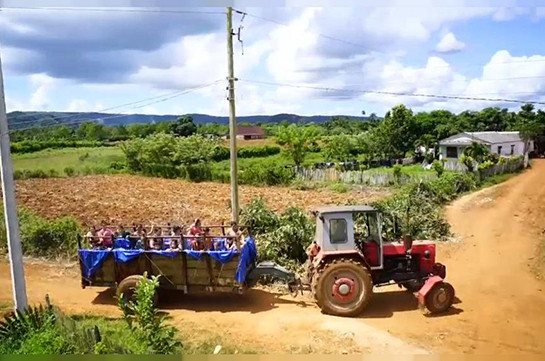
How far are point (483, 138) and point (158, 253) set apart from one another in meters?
29.7

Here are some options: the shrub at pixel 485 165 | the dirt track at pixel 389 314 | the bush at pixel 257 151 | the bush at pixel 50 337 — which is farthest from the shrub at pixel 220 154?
the bush at pixel 50 337

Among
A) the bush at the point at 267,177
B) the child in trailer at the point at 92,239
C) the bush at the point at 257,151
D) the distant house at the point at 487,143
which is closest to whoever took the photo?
the child in trailer at the point at 92,239

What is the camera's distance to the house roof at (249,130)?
5861 cm

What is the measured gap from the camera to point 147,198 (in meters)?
22.3

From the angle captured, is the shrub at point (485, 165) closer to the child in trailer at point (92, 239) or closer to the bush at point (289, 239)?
the bush at point (289, 239)

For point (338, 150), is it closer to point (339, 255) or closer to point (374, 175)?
point (374, 175)

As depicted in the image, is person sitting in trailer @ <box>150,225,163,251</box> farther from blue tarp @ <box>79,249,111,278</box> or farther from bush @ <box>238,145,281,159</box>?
bush @ <box>238,145,281,159</box>

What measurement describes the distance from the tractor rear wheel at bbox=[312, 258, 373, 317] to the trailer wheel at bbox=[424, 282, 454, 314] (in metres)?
1.02

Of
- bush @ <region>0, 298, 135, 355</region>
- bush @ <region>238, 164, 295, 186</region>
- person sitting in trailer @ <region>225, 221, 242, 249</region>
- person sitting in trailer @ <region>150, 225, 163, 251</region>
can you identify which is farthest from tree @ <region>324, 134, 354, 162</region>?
bush @ <region>0, 298, 135, 355</region>

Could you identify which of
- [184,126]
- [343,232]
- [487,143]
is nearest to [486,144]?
[487,143]

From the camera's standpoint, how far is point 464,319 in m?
8.78

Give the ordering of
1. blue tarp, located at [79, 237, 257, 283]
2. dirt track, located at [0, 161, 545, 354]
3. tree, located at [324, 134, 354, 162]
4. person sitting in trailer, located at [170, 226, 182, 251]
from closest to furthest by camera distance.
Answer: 1. dirt track, located at [0, 161, 545, 354]
2. blue tarp, located at [79, 237, 257, 283]
3. person sitting in trailer, located at [170, 226, 182, 251]
4. tree, located at [324, 134, 354, 162]

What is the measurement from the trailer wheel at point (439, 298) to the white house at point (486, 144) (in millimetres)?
25365

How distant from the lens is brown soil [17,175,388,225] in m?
18.2
